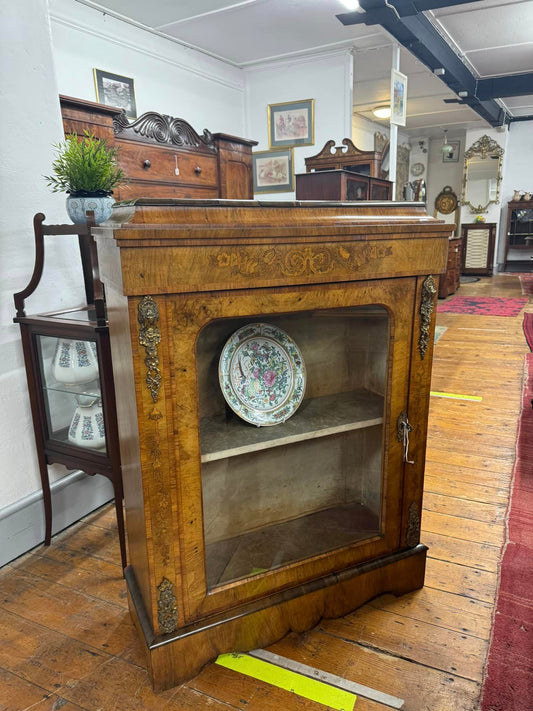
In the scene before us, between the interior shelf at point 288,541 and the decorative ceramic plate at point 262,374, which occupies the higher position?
the decorative ceramic plate at point 262,374

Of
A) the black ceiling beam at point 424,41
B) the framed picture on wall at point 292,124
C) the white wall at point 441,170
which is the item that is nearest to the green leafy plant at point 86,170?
the black ceiling beam at point 424,41

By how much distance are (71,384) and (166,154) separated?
2052 mm

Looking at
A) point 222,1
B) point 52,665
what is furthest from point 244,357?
point 222,1

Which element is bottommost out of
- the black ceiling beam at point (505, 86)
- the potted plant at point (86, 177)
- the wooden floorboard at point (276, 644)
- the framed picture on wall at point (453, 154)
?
the wooden floorboard at point (276, 644)

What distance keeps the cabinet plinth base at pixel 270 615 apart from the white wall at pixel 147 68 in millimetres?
3715

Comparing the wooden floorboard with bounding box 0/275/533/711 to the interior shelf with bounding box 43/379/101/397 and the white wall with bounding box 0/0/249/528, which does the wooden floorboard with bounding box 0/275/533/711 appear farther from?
the interior shelf with bounding box 43/379/101/397

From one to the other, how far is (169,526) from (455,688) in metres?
0.76

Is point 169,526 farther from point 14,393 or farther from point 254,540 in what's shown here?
point 14,393

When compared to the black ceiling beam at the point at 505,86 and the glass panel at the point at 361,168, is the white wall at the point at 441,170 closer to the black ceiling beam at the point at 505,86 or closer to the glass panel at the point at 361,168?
the black ceiling beam at the point at 505,86

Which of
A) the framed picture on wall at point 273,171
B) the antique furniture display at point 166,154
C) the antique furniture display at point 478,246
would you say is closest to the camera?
the antique furniture display at point 166,154

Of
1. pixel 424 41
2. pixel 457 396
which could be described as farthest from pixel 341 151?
pixel 457 396

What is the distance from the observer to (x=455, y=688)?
115 centimetres

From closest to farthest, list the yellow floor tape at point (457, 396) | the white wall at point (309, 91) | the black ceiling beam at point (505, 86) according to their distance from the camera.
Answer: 1. the yellow floor tape at point (457, 396)
2. the white wall at point (309, 91)
3. the black ceiling beam at point (505, 86)

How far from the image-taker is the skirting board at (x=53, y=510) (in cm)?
164
